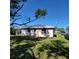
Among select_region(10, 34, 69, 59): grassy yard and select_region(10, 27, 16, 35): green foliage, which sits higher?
select_region(10, 27, 16, 35): green foliage

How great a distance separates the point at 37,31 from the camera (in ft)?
5.94

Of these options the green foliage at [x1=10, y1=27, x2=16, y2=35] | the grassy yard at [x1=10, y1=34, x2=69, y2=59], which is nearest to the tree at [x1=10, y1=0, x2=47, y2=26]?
the green foliage at [x1=10, y1=27, x2=16, y2=35]

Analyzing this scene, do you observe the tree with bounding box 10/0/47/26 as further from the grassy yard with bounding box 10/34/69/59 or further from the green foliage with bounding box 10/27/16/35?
the grassy yard with bounding box 10/34/69/59

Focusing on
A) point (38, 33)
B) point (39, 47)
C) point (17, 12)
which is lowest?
point (39, 47)

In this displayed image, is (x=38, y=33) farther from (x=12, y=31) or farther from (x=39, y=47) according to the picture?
(x=12, y=31)

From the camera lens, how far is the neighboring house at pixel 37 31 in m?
1.73

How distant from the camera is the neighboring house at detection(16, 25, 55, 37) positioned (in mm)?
1728

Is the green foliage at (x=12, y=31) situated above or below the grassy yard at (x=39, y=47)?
above

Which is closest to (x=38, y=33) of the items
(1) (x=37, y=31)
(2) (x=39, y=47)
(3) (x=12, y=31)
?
(1) (x=37, y=31)

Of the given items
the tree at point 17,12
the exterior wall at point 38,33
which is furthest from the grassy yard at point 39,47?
the tree at point 17,12

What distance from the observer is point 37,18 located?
6.00 feet

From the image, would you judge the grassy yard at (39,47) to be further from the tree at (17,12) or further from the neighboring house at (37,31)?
the tree at (17,12)
